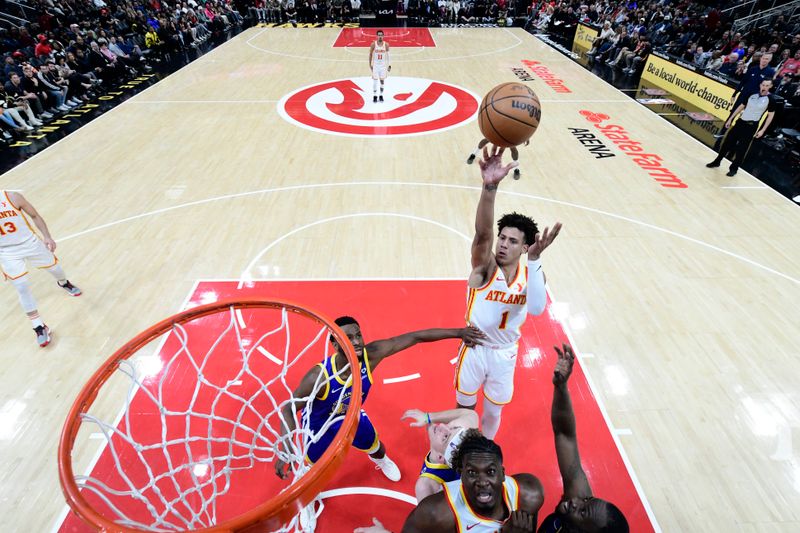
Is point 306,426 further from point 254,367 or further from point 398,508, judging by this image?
point 254,367

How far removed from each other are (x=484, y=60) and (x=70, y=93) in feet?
39.4

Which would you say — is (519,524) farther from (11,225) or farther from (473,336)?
(11,225)

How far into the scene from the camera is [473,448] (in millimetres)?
2102

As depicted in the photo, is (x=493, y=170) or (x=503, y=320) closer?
(x=493, y=170)

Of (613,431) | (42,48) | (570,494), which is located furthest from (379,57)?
(570,494)

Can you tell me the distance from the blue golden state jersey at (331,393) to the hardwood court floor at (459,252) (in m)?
2.07

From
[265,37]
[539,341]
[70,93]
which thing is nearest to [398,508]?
[539,341]

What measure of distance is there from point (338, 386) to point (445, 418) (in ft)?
2.44

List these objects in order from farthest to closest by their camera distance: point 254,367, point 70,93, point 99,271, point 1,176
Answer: point 70,93 → point 1,176 → point 99,271 → point 254,367

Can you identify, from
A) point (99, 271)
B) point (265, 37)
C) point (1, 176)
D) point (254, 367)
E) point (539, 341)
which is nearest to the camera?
point (254, 367)

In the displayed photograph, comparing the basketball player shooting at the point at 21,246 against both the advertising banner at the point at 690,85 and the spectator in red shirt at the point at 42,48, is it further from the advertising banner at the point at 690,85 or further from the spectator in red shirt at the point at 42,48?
the advertising banner at the point at 690,85

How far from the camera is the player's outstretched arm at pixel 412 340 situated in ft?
9.86

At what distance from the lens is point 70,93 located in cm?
1126

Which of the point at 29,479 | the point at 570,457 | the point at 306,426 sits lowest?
the point at 29,479
